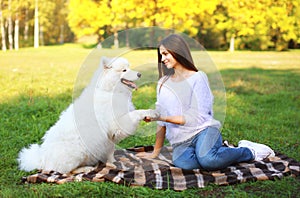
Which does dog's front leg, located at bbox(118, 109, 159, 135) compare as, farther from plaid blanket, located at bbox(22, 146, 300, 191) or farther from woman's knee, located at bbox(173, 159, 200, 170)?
woman's knee, located at bbox(173, 159, 200, 170)

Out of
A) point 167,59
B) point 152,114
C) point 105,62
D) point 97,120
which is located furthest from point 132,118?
point 167,59

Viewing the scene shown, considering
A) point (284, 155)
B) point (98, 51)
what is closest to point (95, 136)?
point (98, 51)

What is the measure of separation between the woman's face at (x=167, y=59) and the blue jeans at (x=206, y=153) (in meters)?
0.72

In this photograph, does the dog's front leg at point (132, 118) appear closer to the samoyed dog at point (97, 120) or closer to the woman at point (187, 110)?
the samoyed dog at point (97, 120)

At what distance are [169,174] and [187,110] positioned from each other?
25.3 inches

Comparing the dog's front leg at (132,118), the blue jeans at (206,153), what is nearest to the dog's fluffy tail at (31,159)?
the dog's front leg at (132,118)

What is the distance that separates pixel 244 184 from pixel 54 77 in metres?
8.09

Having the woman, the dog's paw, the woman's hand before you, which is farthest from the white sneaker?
the dog's paw

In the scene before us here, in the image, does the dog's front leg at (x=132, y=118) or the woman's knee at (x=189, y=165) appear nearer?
the dog's front leg at (x=132, y=118)

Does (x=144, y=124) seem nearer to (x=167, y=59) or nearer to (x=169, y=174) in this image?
(x=169, y=174)

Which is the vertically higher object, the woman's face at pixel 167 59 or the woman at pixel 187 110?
the woman's face at pixel 167 59

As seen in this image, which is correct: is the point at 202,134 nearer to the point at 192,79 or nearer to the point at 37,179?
the point at 192,79

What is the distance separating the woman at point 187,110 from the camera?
3336 mm

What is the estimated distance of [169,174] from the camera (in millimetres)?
3395
